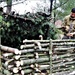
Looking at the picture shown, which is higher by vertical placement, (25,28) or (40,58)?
(25,28)

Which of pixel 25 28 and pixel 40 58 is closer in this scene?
pixel 40 58

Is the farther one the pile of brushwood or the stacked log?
the pile of brushwood

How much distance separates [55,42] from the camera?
6.94m

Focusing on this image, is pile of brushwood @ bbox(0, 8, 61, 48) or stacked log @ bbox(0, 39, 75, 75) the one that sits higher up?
pile of brushwood @ bbox(0, 8, 61, 48)

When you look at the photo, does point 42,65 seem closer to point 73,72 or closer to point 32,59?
point 32,59

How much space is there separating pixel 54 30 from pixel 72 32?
5.90 feet

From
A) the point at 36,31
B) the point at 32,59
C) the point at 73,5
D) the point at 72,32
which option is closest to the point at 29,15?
the point at 36,31

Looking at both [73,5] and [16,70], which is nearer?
[16,70]

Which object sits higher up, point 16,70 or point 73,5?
point 73,5

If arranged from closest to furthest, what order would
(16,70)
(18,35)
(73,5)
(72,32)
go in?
(16,70)
(72,32)
(18,35)
(73,5)

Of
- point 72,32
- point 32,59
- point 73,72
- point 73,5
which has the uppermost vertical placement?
point 73,5

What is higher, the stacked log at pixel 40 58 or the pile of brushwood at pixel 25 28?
the pile of brushwood at pixel 25 28

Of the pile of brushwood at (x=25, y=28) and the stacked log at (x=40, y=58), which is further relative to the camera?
the pile of brushwood at (x=25, y=28)

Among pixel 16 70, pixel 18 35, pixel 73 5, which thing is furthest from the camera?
pixel 73 5
